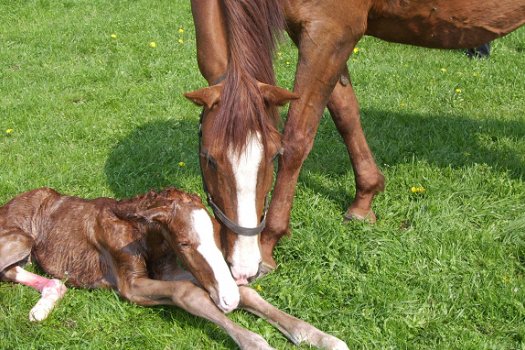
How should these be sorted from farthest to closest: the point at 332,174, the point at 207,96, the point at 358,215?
the point at 332,174, the point at 358,215, the point at 207,96

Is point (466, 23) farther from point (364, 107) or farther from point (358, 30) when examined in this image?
point (364, 107)

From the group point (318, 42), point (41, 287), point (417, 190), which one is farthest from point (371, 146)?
point (41, 287)

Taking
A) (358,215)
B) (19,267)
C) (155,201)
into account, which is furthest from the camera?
(358,215)

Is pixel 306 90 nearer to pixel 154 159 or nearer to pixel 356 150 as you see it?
pixel 356 150

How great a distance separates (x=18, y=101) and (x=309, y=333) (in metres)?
5.05

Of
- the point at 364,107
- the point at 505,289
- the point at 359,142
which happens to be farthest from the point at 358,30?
the point at 364,107

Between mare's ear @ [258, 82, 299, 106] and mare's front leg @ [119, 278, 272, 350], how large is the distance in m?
1.09

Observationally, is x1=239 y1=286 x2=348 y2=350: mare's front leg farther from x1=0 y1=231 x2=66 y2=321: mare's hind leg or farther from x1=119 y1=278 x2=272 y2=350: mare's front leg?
x1=0 y1=231 x2=66 y2=321: mare's hind leg

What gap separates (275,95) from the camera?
321cm

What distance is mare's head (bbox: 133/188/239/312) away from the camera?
10.3 feet

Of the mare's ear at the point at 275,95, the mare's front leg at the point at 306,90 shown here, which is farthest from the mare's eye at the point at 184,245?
the mare's ear at the point at 275,95

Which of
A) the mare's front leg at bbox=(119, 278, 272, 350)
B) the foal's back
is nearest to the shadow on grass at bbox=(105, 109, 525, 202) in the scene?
the foal's back

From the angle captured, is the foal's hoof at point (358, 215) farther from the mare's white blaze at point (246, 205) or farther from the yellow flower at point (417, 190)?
the mare's white blaze at point (246, 205)

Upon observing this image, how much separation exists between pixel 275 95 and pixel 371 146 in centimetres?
252
